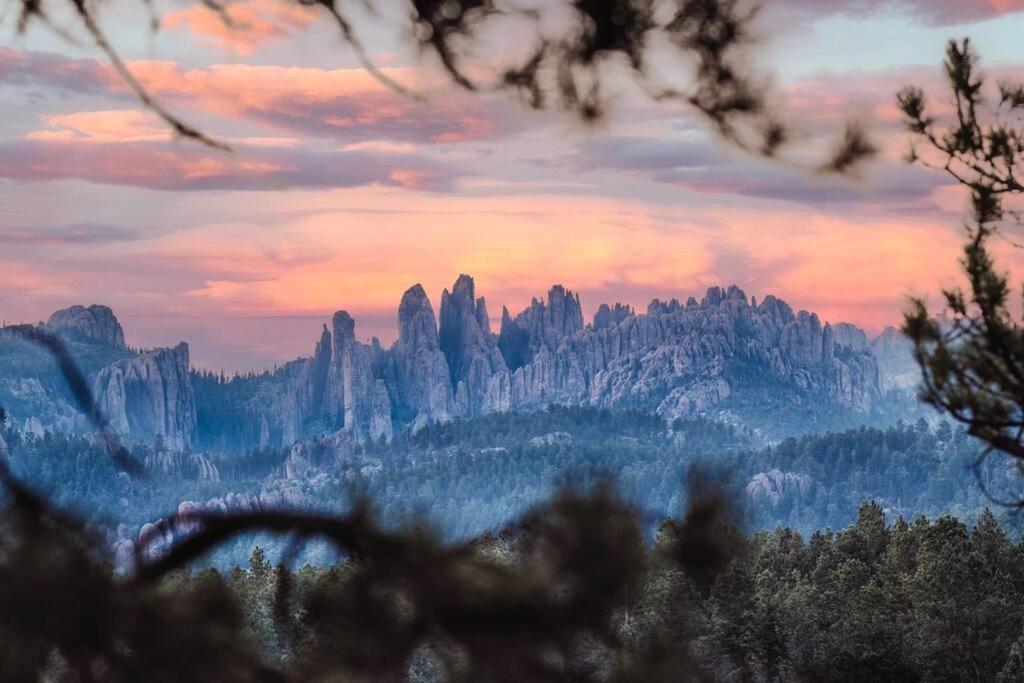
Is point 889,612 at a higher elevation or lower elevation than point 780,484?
higher

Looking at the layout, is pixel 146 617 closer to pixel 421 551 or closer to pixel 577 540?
pixel 421 551

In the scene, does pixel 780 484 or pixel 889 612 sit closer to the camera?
pixel 889 612

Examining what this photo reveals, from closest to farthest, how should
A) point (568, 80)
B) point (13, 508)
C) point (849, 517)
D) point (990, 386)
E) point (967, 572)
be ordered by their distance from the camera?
1. point (13, 508)
2. point (568, 80)
3. point (990, 386)
4. point (967, 572)
5. point (849, 517)

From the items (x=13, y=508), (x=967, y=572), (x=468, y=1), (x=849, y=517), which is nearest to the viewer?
(x=13, y=508)

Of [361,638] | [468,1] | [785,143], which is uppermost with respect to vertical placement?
[468,1]

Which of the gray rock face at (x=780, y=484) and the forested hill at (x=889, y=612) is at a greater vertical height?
the forested hill at (x=889, y=612)

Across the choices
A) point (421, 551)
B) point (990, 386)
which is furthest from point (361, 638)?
point (990, 386)

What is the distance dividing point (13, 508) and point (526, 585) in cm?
154

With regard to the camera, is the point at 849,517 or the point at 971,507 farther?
the point at 849,517

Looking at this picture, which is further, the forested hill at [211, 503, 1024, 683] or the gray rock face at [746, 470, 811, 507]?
the gray rock face at [746, 470, 811, 507]

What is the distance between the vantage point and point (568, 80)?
280 inches

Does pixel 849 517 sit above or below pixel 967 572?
below

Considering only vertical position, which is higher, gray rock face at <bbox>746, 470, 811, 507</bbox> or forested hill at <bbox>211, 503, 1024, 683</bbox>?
forested hill at <bbox>211, 503, 1024, 683</bbox>

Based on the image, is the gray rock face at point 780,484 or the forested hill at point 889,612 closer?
the forested hill at point 889,612
